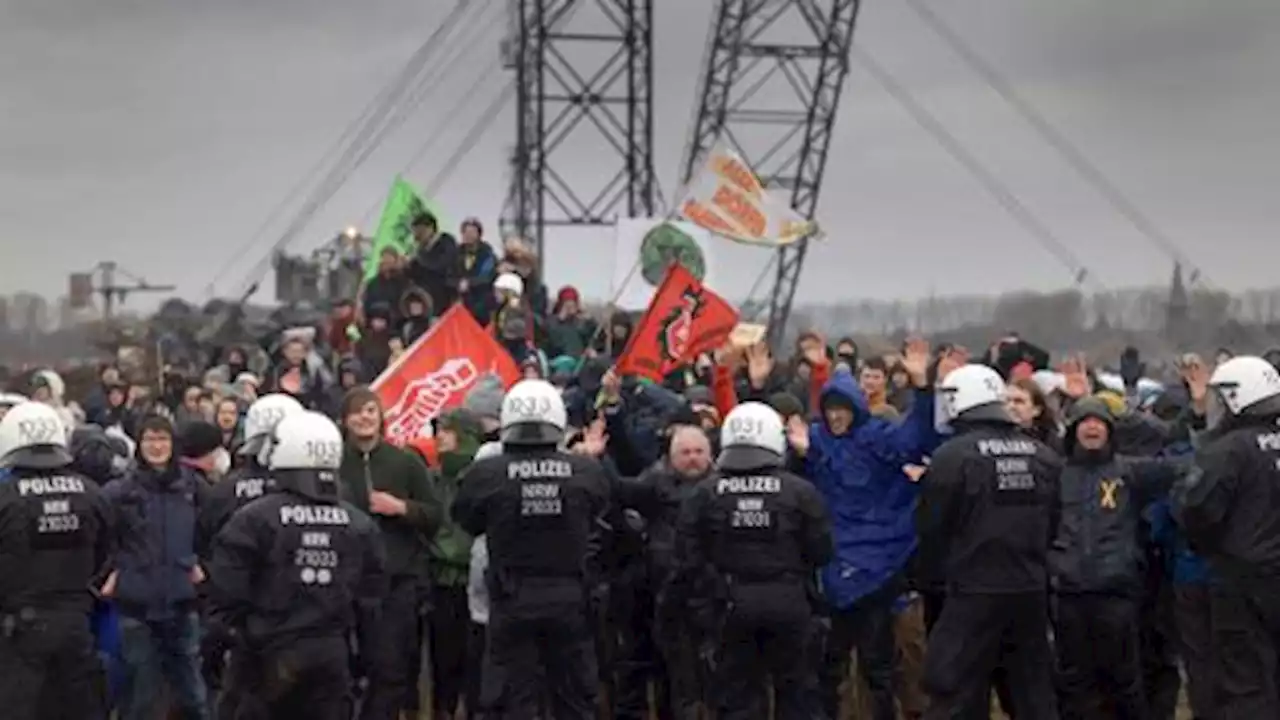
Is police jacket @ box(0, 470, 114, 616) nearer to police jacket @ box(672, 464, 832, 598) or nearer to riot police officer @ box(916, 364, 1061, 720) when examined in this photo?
police jacket @ box(672, 464, 832, 598)

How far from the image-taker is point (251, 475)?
1055 cm

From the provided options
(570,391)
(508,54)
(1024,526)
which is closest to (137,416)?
(570,391)

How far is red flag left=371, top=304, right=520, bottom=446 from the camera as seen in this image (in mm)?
12805

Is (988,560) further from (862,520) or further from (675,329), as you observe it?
(675,329)

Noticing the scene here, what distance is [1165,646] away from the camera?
11617 mm

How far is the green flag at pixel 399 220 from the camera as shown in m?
16.6

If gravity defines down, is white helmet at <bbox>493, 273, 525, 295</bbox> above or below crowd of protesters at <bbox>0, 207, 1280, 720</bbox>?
above

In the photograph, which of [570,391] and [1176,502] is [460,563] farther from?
[1176,502]

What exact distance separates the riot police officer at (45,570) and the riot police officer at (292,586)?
4.15 ft

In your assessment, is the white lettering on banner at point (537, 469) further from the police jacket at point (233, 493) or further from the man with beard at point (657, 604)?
the police jacket at point (233, 493)

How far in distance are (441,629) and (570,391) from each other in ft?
8.11

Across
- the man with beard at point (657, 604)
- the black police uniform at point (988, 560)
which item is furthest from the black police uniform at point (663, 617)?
the black police uniform at point (988, 560)

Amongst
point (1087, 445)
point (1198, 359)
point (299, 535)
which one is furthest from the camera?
point (1198, 359)

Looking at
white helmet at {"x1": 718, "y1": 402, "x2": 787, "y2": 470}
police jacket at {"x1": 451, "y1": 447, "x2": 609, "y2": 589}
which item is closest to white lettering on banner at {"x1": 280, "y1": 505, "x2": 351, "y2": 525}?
police jacket at {"x1": 451, "y1": 447, "x2": 609, "y2": 589}
